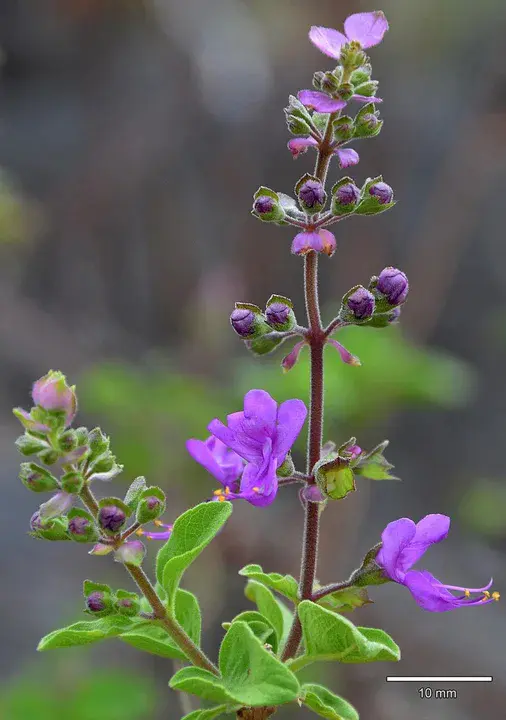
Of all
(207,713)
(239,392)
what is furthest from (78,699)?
(207,713)

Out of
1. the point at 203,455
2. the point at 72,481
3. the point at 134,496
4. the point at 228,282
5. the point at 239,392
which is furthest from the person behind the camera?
the point at 228,282

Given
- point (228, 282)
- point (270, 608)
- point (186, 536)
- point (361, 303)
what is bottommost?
point (270, 608)

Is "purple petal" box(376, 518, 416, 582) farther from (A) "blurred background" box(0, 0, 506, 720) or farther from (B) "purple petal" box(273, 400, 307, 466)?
(A) "blurred background" box(0, 0, 506, 720)

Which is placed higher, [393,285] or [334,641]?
[393,285]

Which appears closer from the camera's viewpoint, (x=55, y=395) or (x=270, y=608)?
(x=55, y=395)

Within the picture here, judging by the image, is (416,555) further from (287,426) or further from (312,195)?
(312,195)

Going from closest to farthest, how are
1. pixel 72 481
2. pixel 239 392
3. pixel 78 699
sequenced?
pixel 72 481 → pixel 78 699 → pixel 239 392

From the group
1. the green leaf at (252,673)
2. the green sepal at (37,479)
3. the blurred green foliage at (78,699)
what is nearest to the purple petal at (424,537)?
the green leaf at (252,673)

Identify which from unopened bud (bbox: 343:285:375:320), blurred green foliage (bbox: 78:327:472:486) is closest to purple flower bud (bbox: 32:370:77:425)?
unopened bud (bbox: 343:285:375:320)
